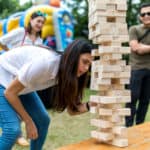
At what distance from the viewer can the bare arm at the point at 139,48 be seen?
404cm

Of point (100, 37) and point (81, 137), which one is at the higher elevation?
point (100, 37)

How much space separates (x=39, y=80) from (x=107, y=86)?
1.52ft

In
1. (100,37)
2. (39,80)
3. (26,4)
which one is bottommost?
(26,4)

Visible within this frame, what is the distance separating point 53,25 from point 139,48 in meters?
4.83

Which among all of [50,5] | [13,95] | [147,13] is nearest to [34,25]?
[147,13]

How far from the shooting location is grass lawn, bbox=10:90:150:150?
4.23m

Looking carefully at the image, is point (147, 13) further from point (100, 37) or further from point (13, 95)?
point (13, 95)

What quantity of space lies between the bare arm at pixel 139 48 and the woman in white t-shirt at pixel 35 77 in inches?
60.6

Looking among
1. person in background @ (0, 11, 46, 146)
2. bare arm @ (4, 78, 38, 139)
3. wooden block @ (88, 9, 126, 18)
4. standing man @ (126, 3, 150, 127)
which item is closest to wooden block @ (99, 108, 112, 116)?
bare arm @ (4, 78, 38, 139)

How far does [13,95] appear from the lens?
240 cm

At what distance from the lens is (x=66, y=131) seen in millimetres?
4875

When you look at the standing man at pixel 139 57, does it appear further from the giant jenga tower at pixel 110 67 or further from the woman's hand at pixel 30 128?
the woman's hand at pixel 30 128

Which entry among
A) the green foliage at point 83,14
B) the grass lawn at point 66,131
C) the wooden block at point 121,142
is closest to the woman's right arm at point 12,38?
the grass lawn at point 66,131

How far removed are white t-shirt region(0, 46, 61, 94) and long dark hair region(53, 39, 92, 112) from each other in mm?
51
